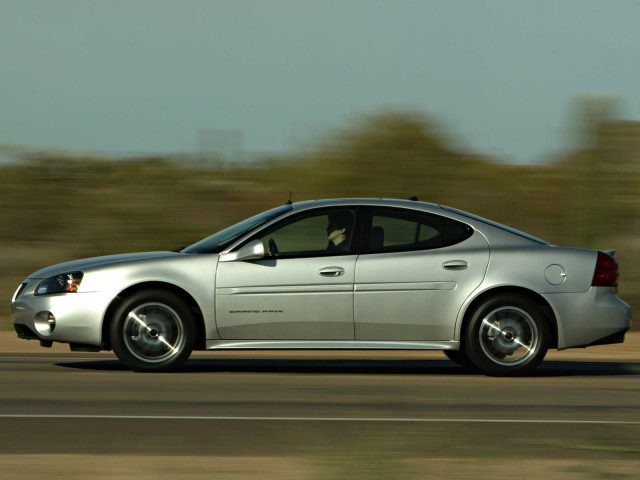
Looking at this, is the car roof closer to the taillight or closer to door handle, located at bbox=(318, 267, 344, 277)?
door handle, located at bbox=(318, 267, 344, 277)

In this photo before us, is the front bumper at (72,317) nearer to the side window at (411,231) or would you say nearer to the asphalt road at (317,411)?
the asphalt road at (317,411)

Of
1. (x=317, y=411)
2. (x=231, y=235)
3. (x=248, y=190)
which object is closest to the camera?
(x=317, y=411)

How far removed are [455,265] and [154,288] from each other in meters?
2.57

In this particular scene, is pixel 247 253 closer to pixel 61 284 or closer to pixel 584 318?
pixel 61 284

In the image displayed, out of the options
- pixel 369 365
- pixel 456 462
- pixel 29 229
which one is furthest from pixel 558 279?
pixel 29 229

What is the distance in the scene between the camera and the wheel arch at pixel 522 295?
1040cm

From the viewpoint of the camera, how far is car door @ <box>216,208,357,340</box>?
10234mm

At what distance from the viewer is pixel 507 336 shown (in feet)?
34.3

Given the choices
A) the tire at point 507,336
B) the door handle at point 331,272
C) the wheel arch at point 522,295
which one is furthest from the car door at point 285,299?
the tire at point 507,336

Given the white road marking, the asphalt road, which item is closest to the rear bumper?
the asphalt road

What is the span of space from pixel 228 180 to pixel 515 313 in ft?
53.6

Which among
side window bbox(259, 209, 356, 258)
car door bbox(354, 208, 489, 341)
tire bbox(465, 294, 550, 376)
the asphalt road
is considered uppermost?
side window bbox(259, 209, 356, 258)

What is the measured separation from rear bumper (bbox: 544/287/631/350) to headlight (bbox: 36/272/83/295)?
4001 millimetres

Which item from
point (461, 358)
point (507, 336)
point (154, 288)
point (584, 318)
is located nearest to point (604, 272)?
point (584, 318)
